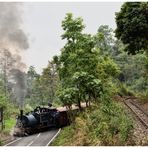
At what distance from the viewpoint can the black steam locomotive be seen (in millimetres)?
38219

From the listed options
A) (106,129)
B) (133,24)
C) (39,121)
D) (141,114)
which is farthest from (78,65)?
(106,129)

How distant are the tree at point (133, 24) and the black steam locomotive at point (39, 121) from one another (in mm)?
10973

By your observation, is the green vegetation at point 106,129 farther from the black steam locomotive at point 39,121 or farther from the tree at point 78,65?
the black steam locomotive at point 39,121

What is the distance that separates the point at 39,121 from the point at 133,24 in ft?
50.2

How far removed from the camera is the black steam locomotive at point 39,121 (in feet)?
125

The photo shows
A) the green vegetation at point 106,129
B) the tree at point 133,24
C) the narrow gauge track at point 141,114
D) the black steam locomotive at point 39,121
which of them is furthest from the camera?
the black steam locomotive at point 39,121

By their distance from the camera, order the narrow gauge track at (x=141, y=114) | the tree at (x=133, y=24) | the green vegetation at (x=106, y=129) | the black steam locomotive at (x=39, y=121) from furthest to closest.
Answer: the black steam locomotive at (x=39, y=121) < the tree at (x=133, y=24) < the narrow gauge track at (x=141, y=114) < the green vegetation at (x=106, y=129)

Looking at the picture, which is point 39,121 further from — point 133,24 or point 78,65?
point 133,24

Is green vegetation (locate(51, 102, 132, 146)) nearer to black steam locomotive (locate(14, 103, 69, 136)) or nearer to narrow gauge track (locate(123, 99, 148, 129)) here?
narrow gauge track (locate(123, 99, 148, 129))

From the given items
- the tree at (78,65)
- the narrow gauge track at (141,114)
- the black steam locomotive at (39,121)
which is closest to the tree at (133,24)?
the tree at (78,65)

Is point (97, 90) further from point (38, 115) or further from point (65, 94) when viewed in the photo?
point (38, 115)

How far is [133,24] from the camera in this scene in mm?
30703

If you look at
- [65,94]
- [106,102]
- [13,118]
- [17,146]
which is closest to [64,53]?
[65,94]

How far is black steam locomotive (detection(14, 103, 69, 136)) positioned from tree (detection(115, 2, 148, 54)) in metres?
11.0
